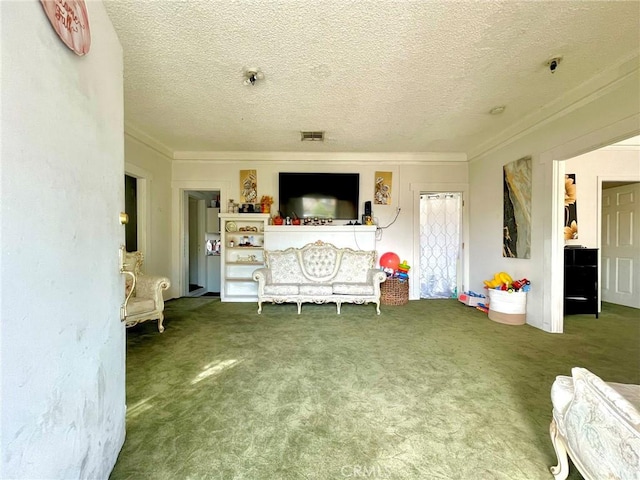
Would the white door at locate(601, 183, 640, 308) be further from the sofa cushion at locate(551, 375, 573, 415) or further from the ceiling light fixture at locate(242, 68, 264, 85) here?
the ceiling light fixture at locate(242, 68, 264, 85)

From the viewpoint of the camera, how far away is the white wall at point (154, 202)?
390 centimetres

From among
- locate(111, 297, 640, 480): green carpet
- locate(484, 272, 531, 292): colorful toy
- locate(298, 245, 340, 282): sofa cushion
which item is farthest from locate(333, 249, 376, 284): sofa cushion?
locate(484, 272, 531, 292): colorful toy

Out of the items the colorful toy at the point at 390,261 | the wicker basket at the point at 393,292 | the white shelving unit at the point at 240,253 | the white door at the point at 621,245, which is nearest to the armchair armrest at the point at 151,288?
the white shelving unit at the point at 240,253

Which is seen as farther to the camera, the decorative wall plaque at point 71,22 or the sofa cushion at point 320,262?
the sofa cushion at point 320,262

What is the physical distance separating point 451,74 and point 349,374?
112 inches

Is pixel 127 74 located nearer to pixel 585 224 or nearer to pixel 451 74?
pixel 451 74

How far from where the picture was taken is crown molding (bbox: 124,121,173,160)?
3551mm

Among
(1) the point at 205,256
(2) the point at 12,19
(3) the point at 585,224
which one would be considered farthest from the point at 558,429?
(1) the point at 205,256

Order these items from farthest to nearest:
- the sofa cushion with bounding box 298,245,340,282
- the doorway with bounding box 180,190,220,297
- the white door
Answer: the doorway with bounding box 180,190,220,297, the sofa cushion with bounding box 298,245,340,282, the white door

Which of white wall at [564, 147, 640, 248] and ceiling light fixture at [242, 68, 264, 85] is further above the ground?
ceiling light fixture at [242, 68, 264, 85]

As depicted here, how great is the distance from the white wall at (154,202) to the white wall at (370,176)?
18 centimetres

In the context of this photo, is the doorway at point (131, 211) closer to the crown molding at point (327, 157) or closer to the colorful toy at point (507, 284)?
the crown molding at point (327, 157)

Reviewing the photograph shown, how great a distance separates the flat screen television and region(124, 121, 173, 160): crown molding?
6.69 feet

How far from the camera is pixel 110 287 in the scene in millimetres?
1267
